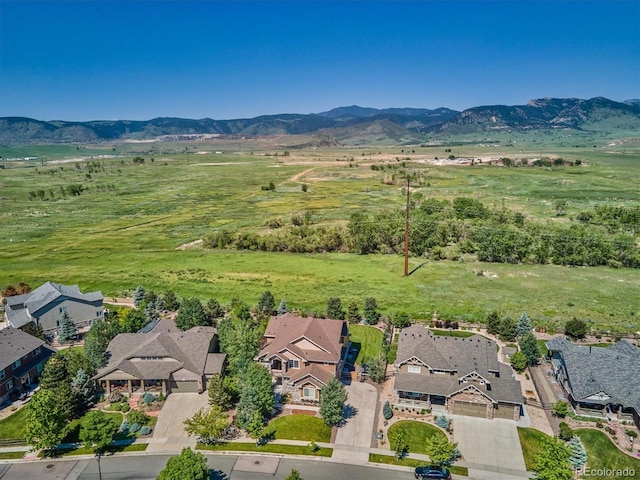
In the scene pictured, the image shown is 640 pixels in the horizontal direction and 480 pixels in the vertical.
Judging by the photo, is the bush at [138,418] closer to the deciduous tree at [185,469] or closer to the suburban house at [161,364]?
the suburban house at [161,364]

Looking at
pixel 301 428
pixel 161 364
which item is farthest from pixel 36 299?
pixel 301 428

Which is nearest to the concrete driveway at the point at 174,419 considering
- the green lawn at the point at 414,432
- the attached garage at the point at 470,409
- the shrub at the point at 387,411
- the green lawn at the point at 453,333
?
the shrub at the point at 387,411

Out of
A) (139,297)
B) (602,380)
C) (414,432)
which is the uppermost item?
(602,380)

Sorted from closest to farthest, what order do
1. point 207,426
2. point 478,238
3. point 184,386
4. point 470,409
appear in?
point 207,426 → point 470,409 → point 184,386 → point 478,238

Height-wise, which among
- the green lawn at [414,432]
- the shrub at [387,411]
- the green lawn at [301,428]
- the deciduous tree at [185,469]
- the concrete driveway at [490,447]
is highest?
the deciduous tree at [185,469]

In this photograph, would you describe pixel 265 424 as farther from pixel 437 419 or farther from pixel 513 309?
pixel 513 309

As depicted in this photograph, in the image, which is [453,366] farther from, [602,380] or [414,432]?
[602,380]
